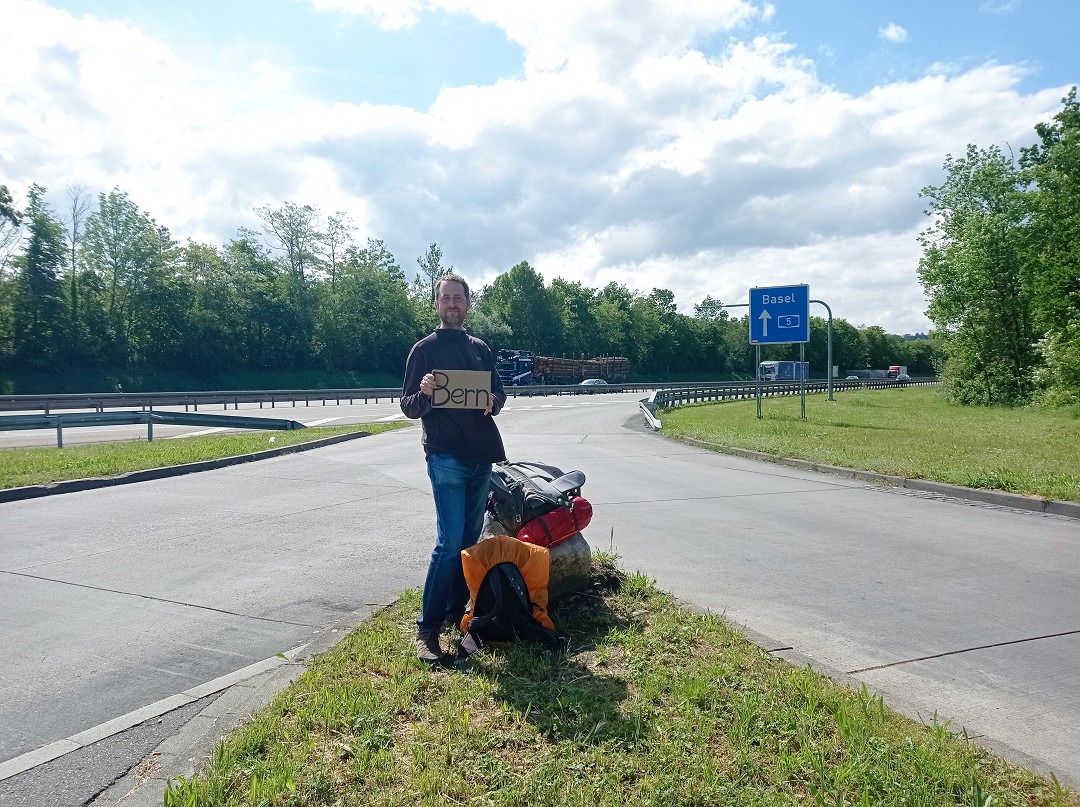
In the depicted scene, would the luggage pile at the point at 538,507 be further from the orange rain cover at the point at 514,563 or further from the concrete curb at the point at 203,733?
the concrete curb at the point at 203,733

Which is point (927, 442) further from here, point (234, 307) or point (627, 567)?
point (234, 307)

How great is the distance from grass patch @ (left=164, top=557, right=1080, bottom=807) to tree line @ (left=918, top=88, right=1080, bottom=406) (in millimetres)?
30736

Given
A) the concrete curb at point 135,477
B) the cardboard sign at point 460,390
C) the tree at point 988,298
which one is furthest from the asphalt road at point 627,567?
the tree at point 988,298

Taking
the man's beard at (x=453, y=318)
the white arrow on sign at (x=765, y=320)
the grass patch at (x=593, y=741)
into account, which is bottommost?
the grass patch at (x=593, y=741)

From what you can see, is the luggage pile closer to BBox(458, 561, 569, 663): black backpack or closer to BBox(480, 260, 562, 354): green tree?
BBox(458, 561, 569, 663): black backpack

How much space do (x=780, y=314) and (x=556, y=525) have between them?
2372 cm

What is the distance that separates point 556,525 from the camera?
452 centimetres

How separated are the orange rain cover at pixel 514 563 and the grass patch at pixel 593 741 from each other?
0.28 meters

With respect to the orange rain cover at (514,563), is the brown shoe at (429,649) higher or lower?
lower

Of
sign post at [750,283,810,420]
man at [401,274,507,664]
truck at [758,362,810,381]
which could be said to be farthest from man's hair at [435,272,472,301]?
truck at [758,362,810,381]

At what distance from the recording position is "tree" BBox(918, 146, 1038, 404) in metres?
36.9

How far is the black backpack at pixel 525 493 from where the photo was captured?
4480 millimetres

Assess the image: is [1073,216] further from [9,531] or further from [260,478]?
[9,531]

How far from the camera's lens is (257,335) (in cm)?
6178
